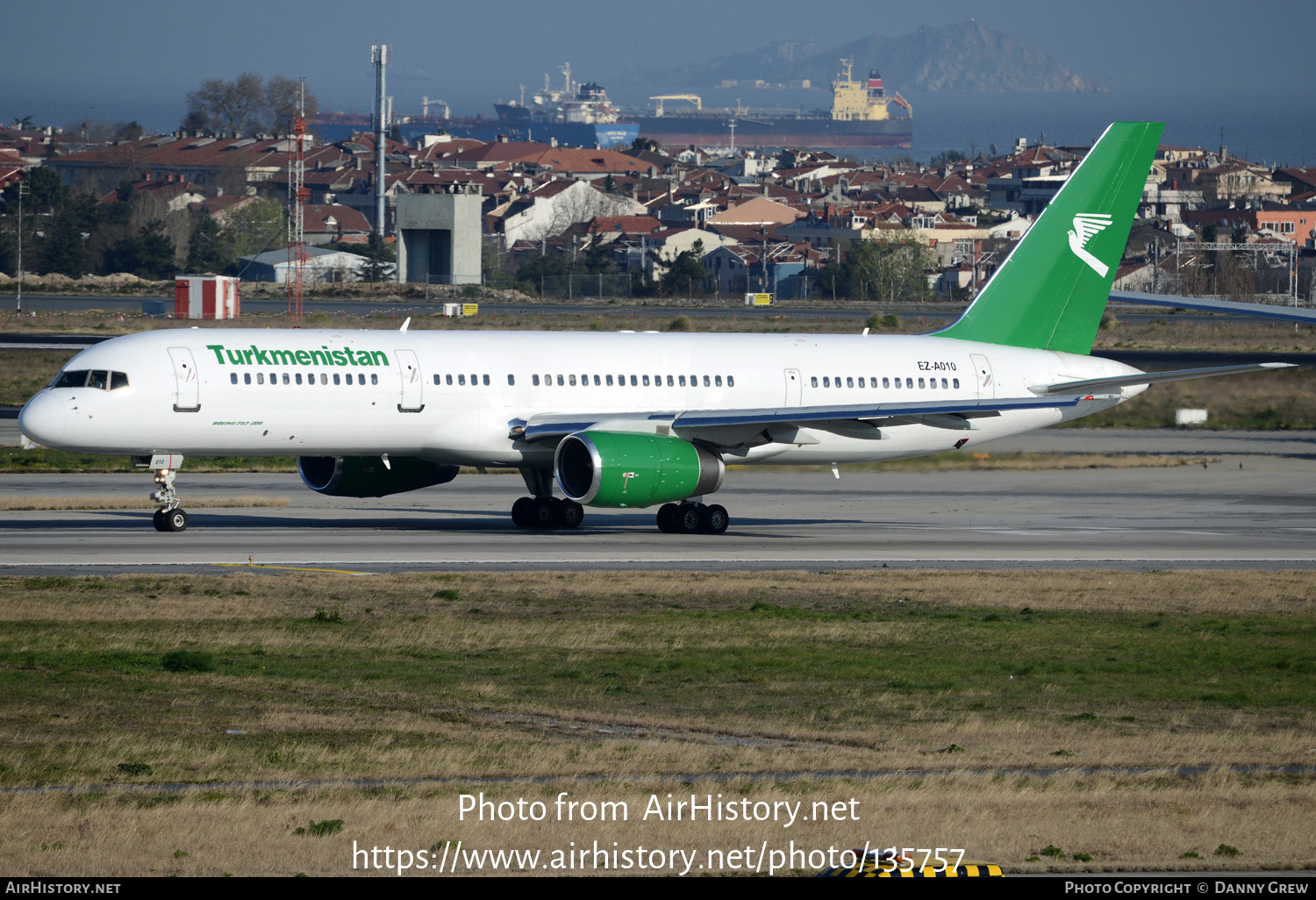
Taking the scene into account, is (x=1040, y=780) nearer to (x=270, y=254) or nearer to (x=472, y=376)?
(x=472, y=376)

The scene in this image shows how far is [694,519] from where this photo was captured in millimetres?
42750

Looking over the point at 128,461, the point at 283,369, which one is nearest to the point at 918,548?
the point at 283,369

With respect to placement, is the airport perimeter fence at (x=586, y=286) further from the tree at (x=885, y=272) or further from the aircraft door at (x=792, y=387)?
the aircraft door at (x=792, y=387)

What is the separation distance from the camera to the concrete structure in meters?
159

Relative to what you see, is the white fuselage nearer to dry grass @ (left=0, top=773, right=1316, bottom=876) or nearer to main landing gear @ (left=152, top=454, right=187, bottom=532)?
main landing gear @ (left=152, top=454, right=187, bottom=532)

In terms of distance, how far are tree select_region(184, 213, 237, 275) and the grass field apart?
503 ft

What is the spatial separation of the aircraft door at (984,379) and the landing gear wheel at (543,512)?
42.7ft

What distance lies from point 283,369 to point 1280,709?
2486 cm

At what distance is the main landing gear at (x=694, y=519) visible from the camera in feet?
140

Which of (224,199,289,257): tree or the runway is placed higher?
(224,199,289,257): tree

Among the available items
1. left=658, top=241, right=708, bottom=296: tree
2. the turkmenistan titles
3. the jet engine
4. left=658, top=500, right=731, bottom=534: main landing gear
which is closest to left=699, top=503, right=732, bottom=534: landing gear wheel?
left=658, top=500, right=731, bottom=534: main landing gear

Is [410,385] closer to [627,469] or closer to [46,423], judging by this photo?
[627,469]

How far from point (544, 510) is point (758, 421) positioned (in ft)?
22.0

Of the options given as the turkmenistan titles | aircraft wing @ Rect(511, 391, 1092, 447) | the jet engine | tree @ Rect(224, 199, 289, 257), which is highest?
tree @ Rect(224, 199, 289, 257)
